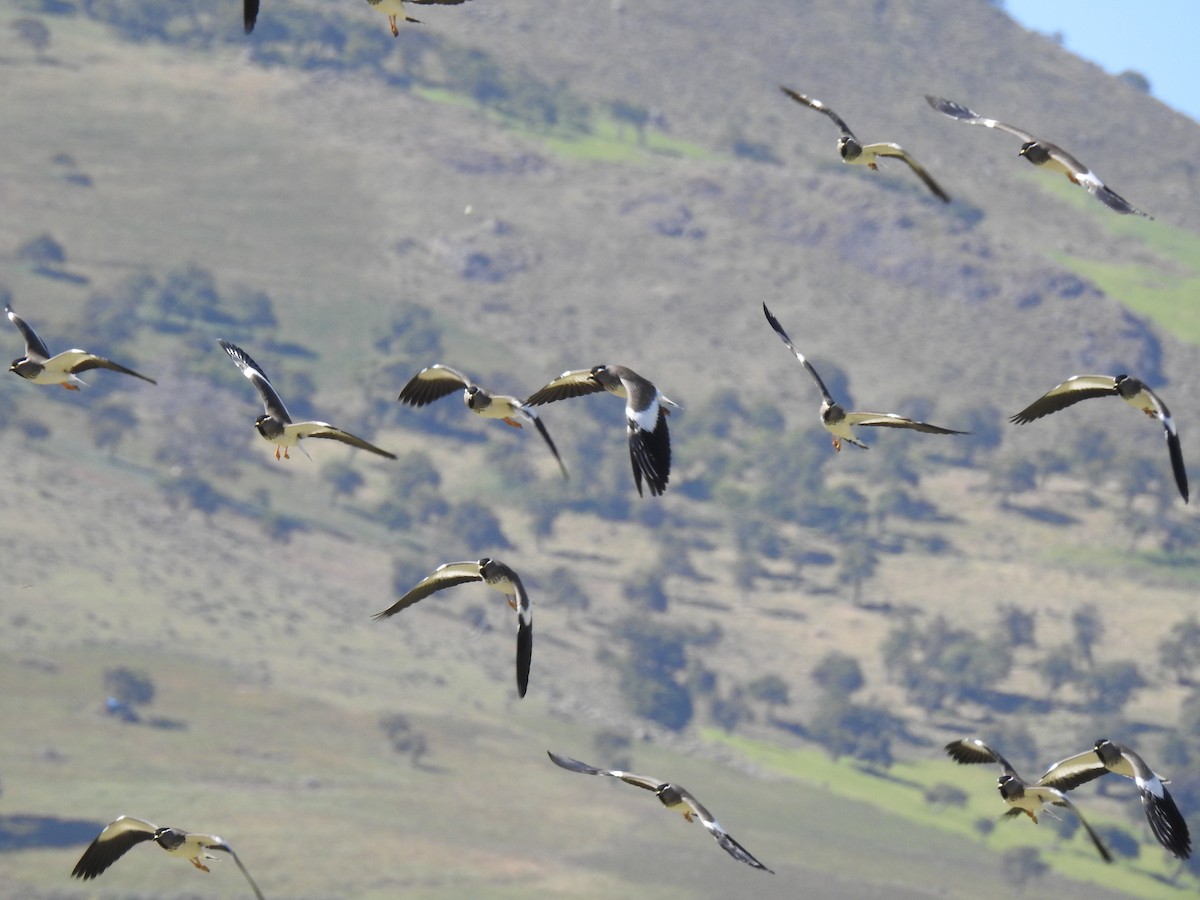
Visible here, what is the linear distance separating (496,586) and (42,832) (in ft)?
314

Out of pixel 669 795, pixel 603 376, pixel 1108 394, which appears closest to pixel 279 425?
pixel 603 376

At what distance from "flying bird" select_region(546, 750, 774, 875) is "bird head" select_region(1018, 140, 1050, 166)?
1018 cm

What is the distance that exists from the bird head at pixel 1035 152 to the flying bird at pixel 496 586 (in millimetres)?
9775

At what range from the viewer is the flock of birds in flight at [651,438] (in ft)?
84.5

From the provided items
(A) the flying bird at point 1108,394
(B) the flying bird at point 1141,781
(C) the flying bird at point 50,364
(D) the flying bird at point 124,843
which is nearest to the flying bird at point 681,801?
(B) the flying bird at point 1141,781

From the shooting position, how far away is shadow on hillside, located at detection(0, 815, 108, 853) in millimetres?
116312

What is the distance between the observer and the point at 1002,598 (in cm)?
18800

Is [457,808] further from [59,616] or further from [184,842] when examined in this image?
[184,842]

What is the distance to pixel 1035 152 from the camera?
1235 inches

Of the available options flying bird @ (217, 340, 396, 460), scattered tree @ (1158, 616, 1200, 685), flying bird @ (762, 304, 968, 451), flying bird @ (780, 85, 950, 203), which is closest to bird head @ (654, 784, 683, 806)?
flying bird @ (762, 304, 968, 451)

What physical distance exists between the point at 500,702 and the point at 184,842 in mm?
129502

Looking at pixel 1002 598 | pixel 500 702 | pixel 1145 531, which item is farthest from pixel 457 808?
pixel 1145 531

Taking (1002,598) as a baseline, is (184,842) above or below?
above

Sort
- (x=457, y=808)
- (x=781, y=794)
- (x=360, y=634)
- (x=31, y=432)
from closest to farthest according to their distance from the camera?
1. (x=457, y=808)
2. (x=781, y=794)
3. (x=360, y=634)
4. (x=31, y=432)
